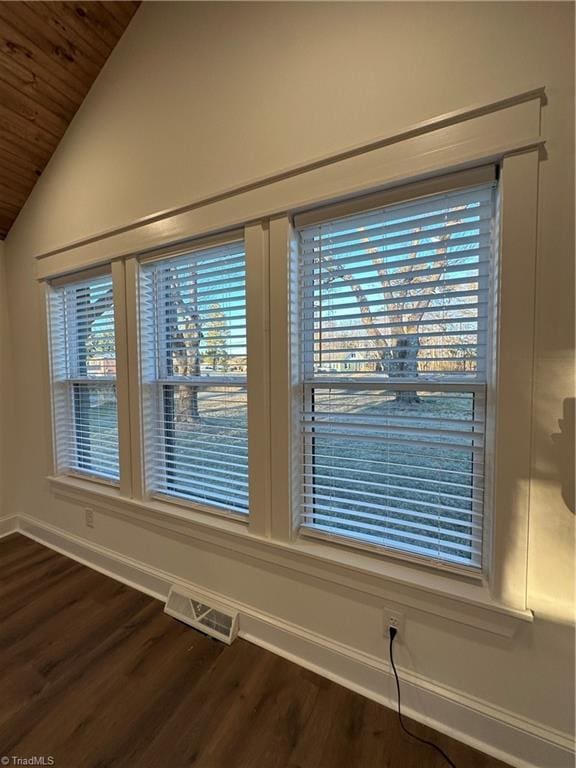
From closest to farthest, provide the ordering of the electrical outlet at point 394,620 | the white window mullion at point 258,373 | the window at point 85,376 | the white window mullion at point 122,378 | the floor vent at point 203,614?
the electrical outlet at point 394,620 < the white window mullion at point 258,373 < the floor vent at point 203,614 < the white window mullion at point 122,378 < the window at point 85,376

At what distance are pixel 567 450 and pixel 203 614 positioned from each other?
180cm

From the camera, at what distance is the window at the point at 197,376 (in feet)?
5.51

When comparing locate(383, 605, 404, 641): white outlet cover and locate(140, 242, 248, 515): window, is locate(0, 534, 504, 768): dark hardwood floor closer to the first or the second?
locate(383, 605, 404, 641): white outlet cover

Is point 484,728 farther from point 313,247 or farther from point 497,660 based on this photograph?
point 313,247

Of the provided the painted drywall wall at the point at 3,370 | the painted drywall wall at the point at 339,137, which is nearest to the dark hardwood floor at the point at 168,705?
the painted drywall wall at the point at 339,137

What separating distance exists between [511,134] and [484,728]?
6.70 feet

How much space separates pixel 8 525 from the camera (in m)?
2.71

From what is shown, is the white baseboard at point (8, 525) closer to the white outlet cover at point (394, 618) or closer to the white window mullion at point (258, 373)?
the white window mullion at point (258, 373)

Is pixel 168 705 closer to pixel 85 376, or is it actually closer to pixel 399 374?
pixel 399 374

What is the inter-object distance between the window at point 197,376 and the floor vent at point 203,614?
0.49m

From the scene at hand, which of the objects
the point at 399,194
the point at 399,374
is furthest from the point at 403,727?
the point at 399,194

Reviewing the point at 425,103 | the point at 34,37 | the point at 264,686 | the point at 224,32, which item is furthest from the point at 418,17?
the point at 264,686

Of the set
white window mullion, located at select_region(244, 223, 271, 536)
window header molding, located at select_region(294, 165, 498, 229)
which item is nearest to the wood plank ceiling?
white window mullion, located at select_region(244, 223, 271, 536)

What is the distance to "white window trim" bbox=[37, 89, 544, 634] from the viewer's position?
1039mm
